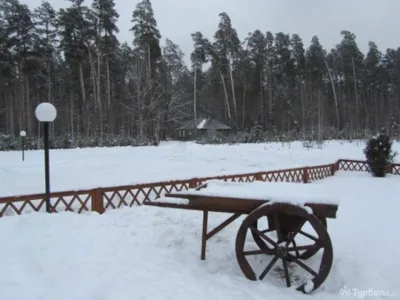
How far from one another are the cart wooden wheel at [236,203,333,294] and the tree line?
21.2 meters

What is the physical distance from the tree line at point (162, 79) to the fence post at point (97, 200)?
17.1 meters

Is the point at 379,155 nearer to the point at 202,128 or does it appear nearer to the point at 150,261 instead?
the point at 150,261

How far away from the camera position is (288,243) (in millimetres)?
4332

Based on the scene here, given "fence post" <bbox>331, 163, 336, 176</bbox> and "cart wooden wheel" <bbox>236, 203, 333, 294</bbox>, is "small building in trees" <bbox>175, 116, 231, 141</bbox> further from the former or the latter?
"cart wooden wheel" <bbox>236, 203, 333, 294</bbox>

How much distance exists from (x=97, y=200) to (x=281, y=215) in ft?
15.6

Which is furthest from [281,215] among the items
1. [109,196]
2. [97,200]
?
[109,196]

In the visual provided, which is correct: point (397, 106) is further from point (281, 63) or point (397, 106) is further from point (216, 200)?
point (216, 200)

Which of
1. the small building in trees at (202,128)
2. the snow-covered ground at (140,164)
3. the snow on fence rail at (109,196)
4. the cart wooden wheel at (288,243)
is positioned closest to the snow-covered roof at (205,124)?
the small building in trees at (202,128)

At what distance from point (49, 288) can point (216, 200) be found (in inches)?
86.5

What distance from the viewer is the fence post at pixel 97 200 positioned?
7734 mm

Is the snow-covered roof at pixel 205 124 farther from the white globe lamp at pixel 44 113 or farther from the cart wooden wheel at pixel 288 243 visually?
the cart wooden wheel at pixel 288 243

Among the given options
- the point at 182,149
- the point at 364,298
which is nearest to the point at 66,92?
the point at 182,149

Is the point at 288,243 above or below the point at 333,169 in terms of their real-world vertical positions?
above

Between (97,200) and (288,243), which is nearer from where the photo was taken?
(288,243)
